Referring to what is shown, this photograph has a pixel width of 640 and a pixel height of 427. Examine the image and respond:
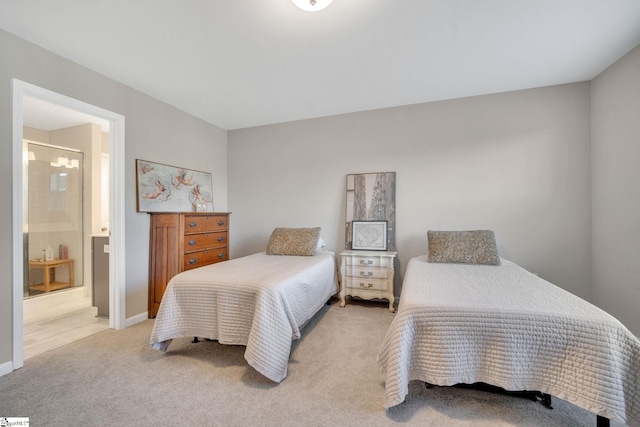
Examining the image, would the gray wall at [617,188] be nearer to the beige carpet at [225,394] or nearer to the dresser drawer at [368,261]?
the beige carpet at [225,394]

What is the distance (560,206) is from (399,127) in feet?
6.38

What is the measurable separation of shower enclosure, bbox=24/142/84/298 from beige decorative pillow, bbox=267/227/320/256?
2.97 m

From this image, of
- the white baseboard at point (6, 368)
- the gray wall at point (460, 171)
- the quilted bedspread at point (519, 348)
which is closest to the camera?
the quilted bedspread at point (519, 348)

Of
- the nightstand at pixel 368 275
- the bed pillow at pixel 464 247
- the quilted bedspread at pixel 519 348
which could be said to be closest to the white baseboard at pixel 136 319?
the nightstand at pixel 368 275

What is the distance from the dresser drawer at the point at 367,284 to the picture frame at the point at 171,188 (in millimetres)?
2246

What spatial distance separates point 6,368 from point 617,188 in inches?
A: 201

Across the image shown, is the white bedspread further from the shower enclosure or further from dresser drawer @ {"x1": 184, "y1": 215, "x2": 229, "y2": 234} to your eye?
the shower enclosure

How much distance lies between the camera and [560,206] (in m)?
2.80

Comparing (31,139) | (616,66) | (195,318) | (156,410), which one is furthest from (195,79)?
(616,66)

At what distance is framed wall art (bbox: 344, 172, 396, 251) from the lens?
130 inches

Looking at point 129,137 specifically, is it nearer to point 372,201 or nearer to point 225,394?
point 225,394

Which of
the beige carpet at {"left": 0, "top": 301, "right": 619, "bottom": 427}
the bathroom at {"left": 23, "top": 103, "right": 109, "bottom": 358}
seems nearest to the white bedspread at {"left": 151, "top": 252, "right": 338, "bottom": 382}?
the beige carpet at {"left": 0, "top": 301, "right": 619, "bottom": 427}

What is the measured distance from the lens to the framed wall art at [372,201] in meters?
3.31

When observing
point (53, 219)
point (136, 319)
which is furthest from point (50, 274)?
point (136, 319)
